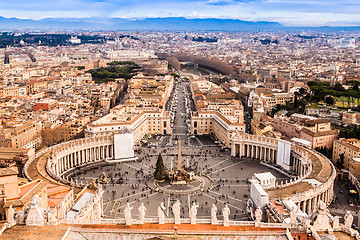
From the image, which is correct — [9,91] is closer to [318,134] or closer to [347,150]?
[318,134]

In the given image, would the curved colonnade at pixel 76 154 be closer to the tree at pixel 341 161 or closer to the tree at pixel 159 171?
the tree at pixel 159 171

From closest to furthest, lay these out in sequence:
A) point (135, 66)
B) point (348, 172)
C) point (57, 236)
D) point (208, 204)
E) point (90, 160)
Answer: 1. point (57, 236)
2. point (208, 204)
3. point (348, 172)
4. point (90, 160)
5. point (135, 66)

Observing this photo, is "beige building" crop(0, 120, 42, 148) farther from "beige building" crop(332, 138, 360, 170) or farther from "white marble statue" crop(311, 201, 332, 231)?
"white marble statue" crop(311, 201, 332, 231)

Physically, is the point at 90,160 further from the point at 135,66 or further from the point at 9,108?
the point at 135,66

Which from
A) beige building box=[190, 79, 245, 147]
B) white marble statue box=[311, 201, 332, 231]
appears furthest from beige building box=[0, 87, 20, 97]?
white marble statue box=[311, 201, 332, 231]

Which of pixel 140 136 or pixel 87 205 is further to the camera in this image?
pixel 140 136

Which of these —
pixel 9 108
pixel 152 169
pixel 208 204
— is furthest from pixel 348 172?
pixel 9 108
